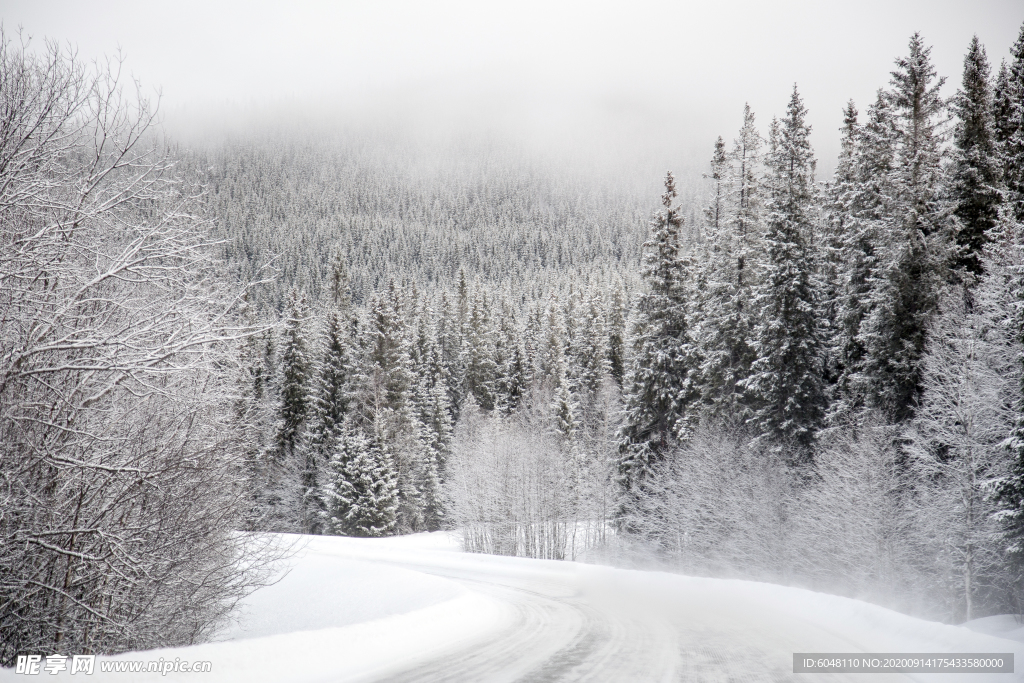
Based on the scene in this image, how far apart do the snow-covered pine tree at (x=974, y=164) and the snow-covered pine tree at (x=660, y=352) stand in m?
11.2

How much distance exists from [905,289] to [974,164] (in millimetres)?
6082

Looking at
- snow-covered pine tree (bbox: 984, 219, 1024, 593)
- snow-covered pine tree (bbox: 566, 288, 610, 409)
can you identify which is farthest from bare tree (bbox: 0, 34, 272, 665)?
snow-covered pine tree (bbox: 566, 288, 610, 409)

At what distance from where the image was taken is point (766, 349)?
27078 mm

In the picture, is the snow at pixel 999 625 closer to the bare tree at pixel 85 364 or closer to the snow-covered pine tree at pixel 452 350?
the bare tree at pixel 85 364

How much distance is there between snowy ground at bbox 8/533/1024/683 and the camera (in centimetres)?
777

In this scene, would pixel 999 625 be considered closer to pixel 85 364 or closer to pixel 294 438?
pixel 85 364

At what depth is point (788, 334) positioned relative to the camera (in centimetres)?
2680

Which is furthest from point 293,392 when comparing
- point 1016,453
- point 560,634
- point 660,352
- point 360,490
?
point 1016,453

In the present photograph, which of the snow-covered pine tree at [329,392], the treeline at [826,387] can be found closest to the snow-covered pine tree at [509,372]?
the snow-covered pine tree at [329,392]

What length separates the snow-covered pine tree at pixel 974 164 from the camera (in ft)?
79.3

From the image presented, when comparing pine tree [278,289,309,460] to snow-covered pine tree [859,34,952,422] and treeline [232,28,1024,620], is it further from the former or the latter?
snow-covered pine tree [859,34,952,422]

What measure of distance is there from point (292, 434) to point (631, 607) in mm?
39883

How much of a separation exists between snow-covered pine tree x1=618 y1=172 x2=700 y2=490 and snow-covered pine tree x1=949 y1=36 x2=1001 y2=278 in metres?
11.2

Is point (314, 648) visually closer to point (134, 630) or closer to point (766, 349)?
point (134, 630)
